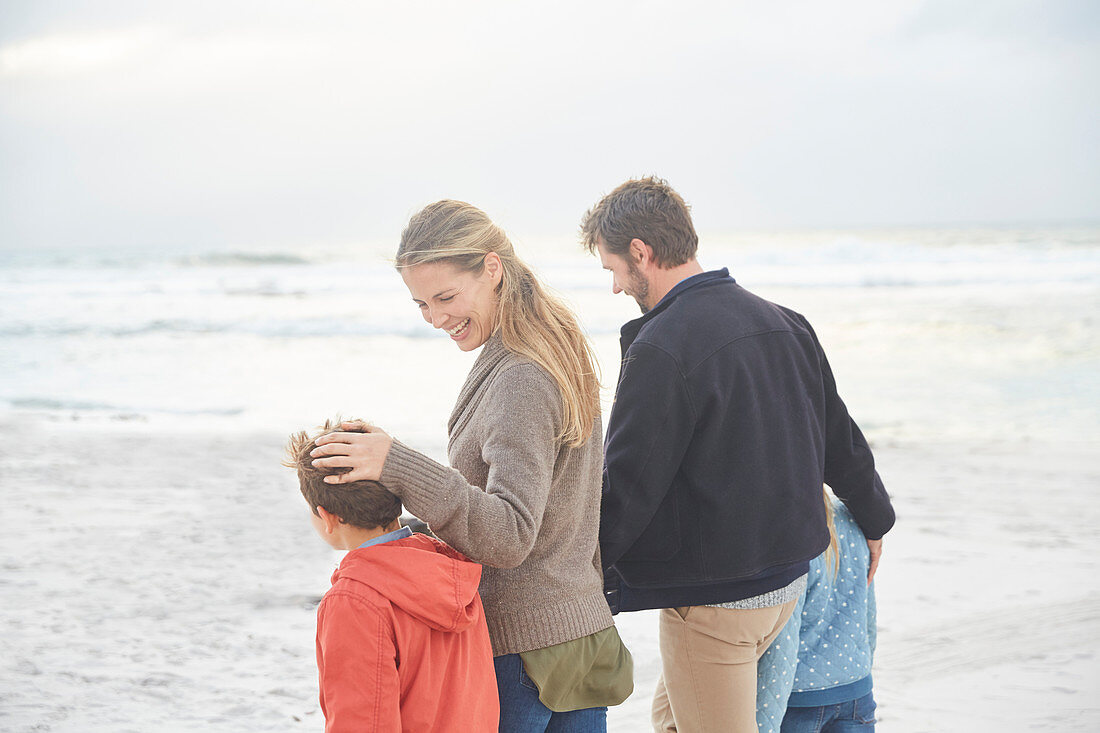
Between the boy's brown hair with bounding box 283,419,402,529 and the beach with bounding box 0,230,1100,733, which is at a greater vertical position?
the boy's brown hair with bounding box 283,419,402,529

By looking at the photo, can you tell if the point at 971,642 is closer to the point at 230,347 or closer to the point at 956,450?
the point at 956,450

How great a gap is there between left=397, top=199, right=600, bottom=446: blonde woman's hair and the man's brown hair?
469 mm

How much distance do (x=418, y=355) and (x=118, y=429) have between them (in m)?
4.96

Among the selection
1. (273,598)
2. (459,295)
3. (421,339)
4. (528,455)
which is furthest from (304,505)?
(421,339)

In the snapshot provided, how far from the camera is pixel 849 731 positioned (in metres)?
2.38

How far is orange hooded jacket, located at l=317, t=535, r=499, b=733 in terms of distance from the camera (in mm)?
1557

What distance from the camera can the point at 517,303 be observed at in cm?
183

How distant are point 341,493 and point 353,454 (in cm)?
14

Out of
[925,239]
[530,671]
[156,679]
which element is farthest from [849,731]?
[925,239]

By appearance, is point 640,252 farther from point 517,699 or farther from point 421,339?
point 421,339

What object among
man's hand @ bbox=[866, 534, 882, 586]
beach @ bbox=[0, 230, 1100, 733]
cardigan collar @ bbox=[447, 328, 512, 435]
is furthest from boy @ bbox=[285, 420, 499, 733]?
man's hand @ bbox=[866, 534, 882, 586]

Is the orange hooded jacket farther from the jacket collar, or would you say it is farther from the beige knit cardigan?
the jacket collar

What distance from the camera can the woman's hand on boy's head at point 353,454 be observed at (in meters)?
1.52

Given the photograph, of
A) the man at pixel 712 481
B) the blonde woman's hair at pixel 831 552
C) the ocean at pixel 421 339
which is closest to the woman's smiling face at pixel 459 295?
the ocean at pixel 421 339
